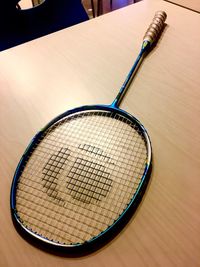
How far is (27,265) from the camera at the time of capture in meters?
0.51

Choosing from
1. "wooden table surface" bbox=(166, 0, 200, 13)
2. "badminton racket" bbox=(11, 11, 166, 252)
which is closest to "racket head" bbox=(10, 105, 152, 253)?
"badminton racket" bbox=(11, 11, 166, 252)

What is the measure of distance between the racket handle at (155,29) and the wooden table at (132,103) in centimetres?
3

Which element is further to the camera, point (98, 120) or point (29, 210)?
Result: point (98, 120)

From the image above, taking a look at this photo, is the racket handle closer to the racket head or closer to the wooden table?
the wooden table

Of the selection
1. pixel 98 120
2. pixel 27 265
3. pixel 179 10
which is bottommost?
pixel 27 265

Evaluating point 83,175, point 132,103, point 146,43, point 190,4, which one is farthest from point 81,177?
point 190,4

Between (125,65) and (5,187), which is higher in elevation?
(125,65)

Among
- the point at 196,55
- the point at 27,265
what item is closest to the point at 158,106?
the point at 196,55

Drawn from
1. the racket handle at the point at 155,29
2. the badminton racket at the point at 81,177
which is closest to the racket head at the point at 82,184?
the badminton racket at the point at 81,177

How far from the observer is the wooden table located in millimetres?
518

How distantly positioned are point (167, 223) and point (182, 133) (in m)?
0.25

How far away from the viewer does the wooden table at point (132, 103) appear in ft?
1.70

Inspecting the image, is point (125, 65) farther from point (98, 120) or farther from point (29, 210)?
point (29, 210)

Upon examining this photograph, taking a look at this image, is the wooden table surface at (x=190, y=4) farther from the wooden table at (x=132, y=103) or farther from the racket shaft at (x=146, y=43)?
the racket shaft at (x=146, y=43)
